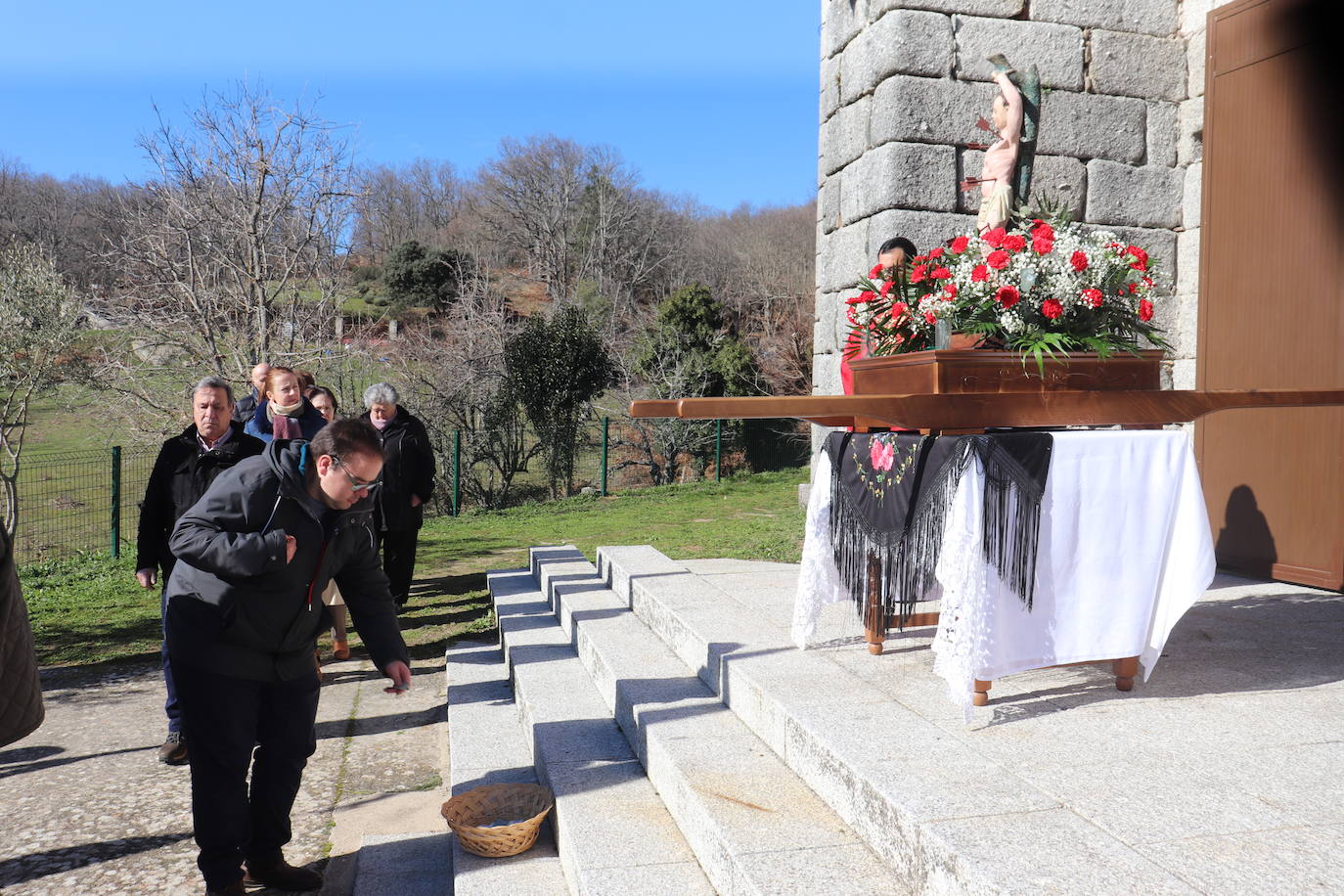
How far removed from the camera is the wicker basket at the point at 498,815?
3.19m

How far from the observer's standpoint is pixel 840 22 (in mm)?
6355

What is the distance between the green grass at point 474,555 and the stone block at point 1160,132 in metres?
3.63

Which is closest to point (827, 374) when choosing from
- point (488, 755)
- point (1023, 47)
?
point (1023, 47)

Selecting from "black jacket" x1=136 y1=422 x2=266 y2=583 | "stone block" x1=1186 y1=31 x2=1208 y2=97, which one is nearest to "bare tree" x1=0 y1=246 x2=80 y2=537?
"black jacket" x1=136 y1=422 x2=266 y2=583

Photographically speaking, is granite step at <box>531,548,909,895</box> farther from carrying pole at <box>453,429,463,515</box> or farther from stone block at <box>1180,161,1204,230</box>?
carrying pole at <box>453,429,463,515</box>

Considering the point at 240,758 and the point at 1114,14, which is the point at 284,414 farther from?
the point at 1114,14

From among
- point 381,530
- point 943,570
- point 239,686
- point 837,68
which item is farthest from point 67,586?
point 943,570

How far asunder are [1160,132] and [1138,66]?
1.48 ft

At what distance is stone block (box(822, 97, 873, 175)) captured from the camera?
19.6ft

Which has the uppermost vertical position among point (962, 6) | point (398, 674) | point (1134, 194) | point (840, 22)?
point (840, 22)

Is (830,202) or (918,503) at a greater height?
(830,202)

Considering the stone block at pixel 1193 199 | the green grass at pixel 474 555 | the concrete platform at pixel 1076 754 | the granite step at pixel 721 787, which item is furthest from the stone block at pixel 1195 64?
the granite step at pixel 721 787

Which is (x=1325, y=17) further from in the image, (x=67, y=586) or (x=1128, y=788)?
(x=67, y=586)

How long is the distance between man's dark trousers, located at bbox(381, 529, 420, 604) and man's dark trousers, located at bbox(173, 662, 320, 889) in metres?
3.53
